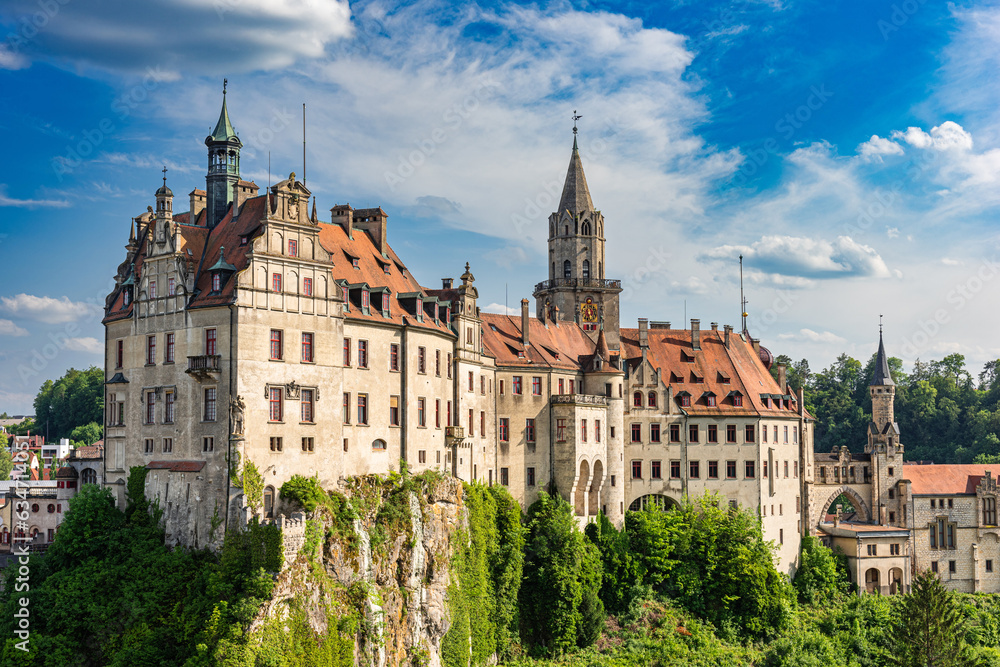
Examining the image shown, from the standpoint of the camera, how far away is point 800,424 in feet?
291

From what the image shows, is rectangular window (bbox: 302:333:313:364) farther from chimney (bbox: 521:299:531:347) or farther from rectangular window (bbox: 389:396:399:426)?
chimney (bbox: 521:299:531:347)

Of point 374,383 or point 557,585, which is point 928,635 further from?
point 374,383

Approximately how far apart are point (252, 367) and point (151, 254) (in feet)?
34.1

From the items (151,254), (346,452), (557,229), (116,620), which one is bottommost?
(116,620)

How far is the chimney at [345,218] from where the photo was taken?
63750 mm

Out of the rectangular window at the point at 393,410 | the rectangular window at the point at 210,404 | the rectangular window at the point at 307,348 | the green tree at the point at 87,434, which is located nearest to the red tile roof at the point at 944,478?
the rectangular window at the point at 393,410

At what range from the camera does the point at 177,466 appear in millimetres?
52844

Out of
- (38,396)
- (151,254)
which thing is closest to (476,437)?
(151,254)

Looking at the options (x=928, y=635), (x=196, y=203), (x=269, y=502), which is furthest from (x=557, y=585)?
(x=196, y=203)

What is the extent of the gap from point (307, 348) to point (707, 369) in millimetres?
41154

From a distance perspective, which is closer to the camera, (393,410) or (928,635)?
(393,410)

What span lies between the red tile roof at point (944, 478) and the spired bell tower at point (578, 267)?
111ft

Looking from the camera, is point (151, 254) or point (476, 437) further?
point (476, 437)

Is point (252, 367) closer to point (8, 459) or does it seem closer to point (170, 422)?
point (170, 422)
